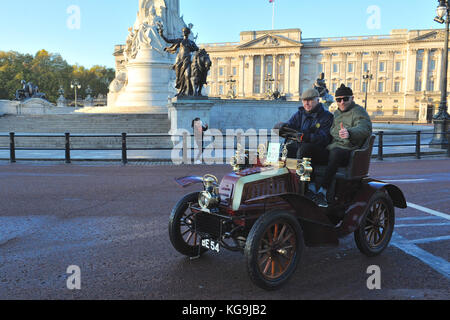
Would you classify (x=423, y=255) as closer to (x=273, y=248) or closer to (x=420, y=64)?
(x=273, y=248)

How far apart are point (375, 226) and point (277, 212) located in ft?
6.13

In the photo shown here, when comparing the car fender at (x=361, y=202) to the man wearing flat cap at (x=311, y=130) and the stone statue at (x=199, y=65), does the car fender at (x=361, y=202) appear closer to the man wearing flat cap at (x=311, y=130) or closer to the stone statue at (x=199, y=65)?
the man wearing flat cap at (x=311, y=130)

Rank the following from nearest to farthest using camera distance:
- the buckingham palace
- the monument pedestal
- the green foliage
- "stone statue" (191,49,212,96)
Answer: "stone statue" (191,49,212,96), the monument pedestal, the green foliage, the buckingham palace

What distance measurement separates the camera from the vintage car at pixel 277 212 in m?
4.25

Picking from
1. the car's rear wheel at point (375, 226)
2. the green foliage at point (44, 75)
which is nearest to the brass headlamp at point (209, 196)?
the car's rear wheel at point (375, 226)

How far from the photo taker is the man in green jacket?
4941mm

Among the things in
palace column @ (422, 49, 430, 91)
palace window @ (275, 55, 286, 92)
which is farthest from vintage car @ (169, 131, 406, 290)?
palace window @ (275, 55, 286, 92)

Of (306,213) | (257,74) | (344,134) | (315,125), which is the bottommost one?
(306,213)

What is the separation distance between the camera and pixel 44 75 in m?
91.2

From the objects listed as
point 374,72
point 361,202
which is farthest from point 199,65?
point 374,72

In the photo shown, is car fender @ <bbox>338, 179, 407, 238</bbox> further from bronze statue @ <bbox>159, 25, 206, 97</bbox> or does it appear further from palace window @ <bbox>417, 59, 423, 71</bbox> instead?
palace window @ <bbox>417, 59, 423, 71</bbox>

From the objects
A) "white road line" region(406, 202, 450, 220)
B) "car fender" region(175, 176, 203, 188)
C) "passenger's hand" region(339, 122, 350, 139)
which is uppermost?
"passenger's hand" region(339, 122, 350, 139)

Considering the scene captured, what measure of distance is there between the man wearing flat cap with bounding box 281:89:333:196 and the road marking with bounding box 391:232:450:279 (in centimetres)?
163

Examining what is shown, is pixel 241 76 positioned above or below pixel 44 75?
above
